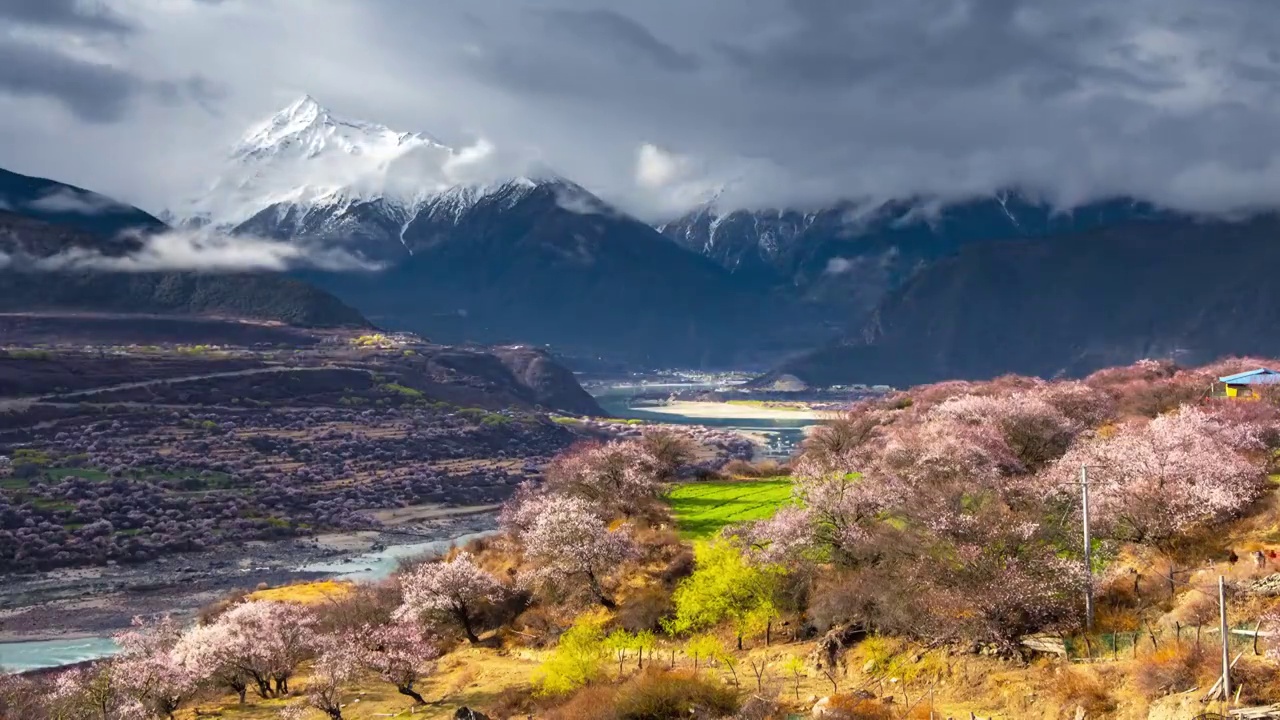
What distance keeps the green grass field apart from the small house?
1099 inches

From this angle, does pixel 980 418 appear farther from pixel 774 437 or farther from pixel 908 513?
pixel 774 437

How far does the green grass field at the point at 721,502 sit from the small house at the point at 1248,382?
27.9 meters

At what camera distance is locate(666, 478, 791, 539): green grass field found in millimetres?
51062

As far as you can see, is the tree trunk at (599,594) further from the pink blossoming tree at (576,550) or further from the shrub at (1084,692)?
the shrub at (1084,692)

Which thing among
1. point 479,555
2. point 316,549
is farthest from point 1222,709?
point 316,549

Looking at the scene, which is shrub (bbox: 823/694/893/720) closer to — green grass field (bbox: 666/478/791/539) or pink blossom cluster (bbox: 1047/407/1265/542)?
pink blossom cluster (bbox: 1047/407/1265/542)

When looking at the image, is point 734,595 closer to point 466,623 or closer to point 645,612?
point 645,612

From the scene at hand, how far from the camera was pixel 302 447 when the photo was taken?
135 meters

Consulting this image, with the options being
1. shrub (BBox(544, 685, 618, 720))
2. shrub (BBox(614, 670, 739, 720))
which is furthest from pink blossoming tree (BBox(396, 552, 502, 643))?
shrub (BBox(614, 670, 739, 720))

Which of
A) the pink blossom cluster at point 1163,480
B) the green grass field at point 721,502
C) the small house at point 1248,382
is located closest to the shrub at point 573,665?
the green grass field at point 721,502

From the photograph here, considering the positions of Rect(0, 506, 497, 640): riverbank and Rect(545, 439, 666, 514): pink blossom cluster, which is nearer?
Rect(545, 439, 666, 514): pink blossom cluster

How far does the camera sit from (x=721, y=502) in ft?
192

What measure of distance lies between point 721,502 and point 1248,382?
34096mm

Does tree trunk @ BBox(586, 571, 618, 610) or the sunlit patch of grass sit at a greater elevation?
tree trunk @ BBox(586, 571, 618, 610)
